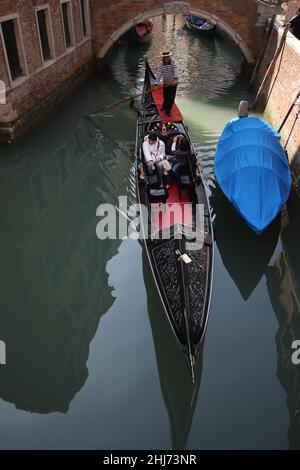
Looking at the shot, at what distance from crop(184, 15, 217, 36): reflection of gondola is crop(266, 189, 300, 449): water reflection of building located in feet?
36.0

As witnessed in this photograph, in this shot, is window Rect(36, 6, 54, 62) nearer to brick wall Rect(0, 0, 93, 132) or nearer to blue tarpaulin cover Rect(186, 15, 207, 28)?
brick wall Rect(0, 0, 93, 132)

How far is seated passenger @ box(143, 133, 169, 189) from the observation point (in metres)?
4.00

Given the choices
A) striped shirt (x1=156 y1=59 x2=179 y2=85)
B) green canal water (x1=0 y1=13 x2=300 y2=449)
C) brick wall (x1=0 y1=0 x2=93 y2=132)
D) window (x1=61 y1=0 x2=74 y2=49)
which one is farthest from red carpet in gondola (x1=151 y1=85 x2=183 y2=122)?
window (x1=61 y1=0 x2=74 y2=49)

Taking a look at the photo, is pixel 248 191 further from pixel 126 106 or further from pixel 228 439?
pixel 126 106

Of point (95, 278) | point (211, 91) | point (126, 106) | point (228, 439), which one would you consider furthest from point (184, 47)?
point (228, 439)

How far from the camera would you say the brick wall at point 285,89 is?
17.1 ft

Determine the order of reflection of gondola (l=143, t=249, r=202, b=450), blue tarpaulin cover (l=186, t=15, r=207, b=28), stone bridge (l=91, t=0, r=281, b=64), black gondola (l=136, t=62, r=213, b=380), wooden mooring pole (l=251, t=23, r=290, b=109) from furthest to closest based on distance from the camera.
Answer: blue tarpaulin cover (l=186, t=15, r=207, b=28), stone bridge (l=91, t=0, r=281, b=64), wooden mooring pole (l=251, t=23, r=290, b=109), black gondola (l=136, t=62, r=213, b=380), reflection of gondola (l=143, t=249, r=202, b=450)

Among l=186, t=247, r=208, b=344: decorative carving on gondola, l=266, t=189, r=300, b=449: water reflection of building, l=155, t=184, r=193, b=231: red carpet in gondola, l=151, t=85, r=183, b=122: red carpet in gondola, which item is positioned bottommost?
l=266, t=189, r=300, b=449: water reflection of building

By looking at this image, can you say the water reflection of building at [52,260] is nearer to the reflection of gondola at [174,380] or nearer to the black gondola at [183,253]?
the reflection of gondola at [174,380]

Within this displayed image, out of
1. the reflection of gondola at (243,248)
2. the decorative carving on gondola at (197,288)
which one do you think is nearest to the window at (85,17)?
the reflection of gondola at (243,248)

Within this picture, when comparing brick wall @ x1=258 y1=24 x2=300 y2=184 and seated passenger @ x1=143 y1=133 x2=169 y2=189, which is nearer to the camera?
seated passenger @ x1=143 y1=133 x2=169 y2=189

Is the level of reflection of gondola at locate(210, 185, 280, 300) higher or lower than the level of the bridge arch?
lower

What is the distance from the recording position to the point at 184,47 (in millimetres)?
12391

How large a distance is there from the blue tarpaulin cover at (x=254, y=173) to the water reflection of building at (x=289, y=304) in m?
0.45
